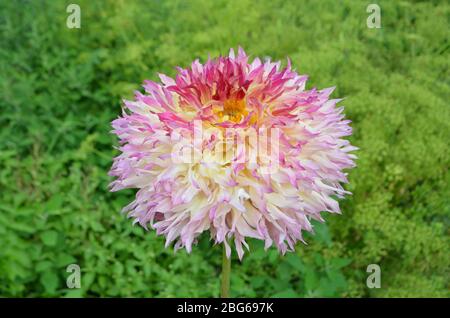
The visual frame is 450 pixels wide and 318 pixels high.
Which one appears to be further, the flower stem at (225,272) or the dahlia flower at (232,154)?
the flower stem at (225,272)

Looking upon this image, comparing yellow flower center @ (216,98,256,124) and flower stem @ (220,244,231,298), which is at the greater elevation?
yellow flower center @ (216,98,256,124)

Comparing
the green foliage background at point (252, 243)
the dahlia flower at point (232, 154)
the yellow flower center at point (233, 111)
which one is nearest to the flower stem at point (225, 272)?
the dahlia flower at point (232, 154)

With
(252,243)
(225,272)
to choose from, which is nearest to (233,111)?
(225,272)

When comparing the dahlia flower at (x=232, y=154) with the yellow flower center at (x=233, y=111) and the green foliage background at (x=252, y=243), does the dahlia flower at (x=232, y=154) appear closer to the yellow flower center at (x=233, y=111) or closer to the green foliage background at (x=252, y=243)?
the yellow flower center at (x=233, y=111)

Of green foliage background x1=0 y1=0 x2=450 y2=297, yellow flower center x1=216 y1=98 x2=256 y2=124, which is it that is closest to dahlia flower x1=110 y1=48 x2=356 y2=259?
yellow flower center x1=216 y1=98 x2=256 y2=124

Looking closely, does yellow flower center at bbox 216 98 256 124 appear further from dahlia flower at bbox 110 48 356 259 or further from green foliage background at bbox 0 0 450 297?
green foliage background at bbox 0 0 450 297

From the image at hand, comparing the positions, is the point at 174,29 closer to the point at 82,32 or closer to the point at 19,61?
the point at 82,32

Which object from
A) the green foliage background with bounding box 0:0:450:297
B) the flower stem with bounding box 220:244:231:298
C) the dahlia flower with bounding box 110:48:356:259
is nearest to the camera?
the dahlia flower with bounding box 110:48:356:259
